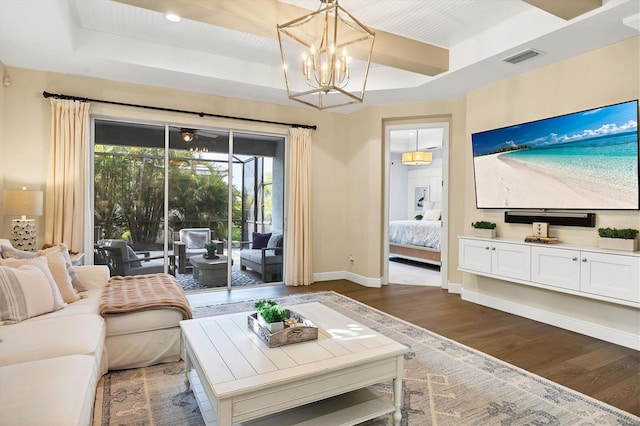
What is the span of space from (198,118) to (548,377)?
4854mm

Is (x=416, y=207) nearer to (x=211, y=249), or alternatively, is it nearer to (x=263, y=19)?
(x=211, y=249)

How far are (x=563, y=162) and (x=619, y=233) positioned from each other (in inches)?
34.8

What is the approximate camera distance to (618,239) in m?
3.21

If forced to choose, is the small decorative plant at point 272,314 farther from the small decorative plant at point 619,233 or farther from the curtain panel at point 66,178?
the curtain panel at point 66,178

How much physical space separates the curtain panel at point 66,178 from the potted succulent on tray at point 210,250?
1.52 metres

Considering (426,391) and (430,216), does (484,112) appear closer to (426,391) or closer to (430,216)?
(426,391)

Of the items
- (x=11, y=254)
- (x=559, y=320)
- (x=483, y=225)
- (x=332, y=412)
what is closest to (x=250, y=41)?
(x=11, y=254)

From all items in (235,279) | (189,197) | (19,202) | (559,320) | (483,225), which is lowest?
(559,320)

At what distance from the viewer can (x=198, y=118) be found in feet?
16.6

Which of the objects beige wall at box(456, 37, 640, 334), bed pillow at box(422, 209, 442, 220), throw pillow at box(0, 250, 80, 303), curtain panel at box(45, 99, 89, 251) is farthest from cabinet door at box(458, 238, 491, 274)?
bed pillow at box(422, 209, 442, 220)

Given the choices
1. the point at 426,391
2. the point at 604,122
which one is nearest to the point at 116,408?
the point at 426,391

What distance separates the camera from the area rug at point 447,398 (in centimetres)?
214

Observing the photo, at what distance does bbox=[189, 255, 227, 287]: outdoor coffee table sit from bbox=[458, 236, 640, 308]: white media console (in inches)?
132

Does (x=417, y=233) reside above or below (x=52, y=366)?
above
